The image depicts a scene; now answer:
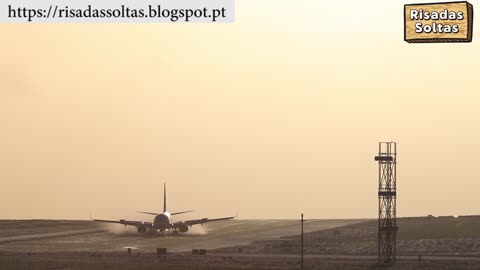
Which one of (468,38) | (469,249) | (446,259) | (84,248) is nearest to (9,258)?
(84,248)

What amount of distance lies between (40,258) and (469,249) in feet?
267

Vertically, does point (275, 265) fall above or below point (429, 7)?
below

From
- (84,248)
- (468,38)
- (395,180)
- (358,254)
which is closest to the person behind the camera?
(468,38)

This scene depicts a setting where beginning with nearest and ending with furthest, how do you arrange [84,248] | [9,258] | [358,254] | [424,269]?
[424,269] < [9,258] < [358,254] < [84,248]

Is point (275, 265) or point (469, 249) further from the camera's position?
point (469, 249)

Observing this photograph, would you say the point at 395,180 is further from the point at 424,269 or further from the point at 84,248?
the point at 84,248

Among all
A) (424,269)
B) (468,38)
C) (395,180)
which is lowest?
(424,269)

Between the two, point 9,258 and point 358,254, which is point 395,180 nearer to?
point 358,254

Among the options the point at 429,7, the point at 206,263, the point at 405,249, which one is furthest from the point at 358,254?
the point at 429,7

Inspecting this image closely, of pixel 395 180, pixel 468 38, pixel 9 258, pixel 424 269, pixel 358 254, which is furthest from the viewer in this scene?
pixel 358 254

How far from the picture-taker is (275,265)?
440 ft

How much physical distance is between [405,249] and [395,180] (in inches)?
1481

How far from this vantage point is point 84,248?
179625mm

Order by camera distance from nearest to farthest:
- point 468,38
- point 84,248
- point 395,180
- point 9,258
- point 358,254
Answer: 1. point 468,38
2. point 395,180
3. point 9,258
4. point 358,254
5. point 84,248
